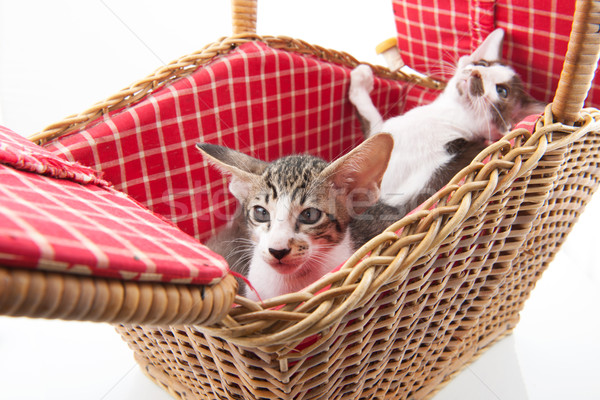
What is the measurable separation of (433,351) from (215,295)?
585 mm

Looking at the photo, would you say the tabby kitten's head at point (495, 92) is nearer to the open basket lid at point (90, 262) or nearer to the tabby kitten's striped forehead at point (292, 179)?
the tabby kitten's striped forehead at point (292, 179)

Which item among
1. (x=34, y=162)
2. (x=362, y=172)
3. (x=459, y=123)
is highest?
(x=34, y=162)

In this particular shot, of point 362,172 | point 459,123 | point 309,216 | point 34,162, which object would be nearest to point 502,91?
point 459,123

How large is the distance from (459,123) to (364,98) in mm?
293

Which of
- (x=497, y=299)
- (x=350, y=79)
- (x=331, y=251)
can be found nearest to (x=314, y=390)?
(x=331, y=251)

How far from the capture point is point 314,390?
621 mm

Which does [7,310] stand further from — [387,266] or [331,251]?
[331,251]

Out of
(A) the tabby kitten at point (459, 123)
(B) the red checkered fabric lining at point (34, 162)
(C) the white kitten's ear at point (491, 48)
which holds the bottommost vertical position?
(A) the tabby kitten at point (459, 123)

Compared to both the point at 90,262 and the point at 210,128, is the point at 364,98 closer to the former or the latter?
the point at 210,128

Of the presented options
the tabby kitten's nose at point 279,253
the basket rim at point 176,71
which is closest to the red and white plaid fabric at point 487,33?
the basket rim at point 176,71

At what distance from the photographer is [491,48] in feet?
4.07

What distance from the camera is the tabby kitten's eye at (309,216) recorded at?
2.79 feet

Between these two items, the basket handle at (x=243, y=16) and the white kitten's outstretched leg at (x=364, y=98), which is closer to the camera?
the basket handle at (x=243, y=16)

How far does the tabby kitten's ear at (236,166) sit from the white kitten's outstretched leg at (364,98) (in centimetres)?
47
